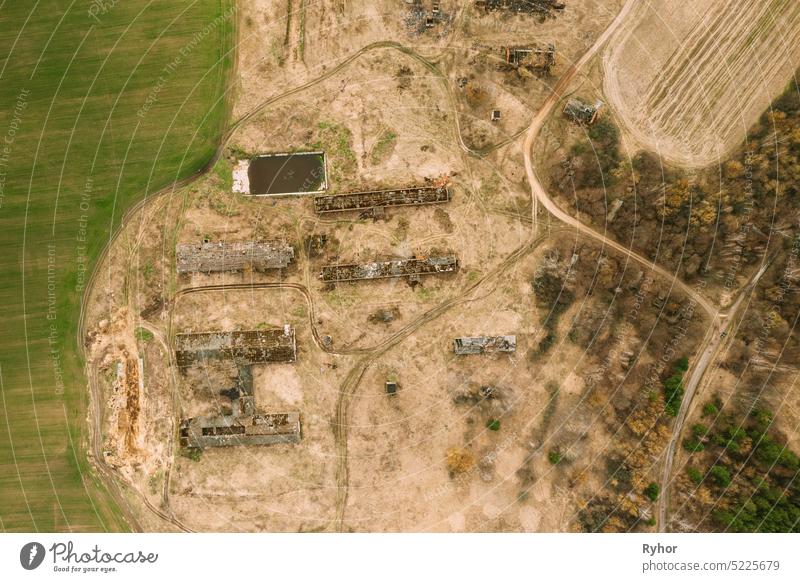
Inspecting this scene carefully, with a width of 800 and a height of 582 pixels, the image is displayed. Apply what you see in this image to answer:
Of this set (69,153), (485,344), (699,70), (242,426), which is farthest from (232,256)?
(699,70)

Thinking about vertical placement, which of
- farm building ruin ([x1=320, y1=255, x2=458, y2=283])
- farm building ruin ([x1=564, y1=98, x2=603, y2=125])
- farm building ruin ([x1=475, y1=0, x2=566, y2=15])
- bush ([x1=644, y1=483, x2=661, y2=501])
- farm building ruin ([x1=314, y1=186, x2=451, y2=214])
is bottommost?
bush ([x1=644, y1=483, x2=661, y2=501])

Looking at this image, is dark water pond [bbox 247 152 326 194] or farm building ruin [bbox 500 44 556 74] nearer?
farm building ruin [bbox 500 44 556 74]

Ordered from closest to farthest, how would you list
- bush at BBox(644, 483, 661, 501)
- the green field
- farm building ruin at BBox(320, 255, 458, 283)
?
bush at BBox(644, 483, 661, 501) < farm building ruin at BBox(320, 255, 458, 283) < the green field

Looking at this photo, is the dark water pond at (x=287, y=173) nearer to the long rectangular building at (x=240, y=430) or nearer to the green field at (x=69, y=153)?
the green field at (x=69, y=153)

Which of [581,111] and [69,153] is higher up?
[581,111]

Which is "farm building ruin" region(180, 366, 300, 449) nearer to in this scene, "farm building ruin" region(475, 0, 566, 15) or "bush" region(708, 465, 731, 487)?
"bush" region(708, 465, 731, 487)

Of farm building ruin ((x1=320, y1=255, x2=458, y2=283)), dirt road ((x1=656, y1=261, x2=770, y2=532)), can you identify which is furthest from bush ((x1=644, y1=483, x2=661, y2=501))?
farm building ruin ((x1=320, y1=255, x2=458, y2=283))

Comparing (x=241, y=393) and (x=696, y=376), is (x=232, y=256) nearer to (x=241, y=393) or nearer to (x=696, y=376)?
(x=241, y=393)
